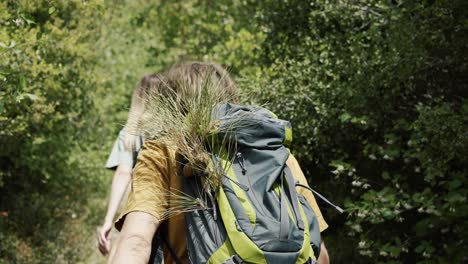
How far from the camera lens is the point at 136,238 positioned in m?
2.04

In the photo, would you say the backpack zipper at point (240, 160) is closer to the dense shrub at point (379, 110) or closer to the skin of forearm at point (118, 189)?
the skin of forearm at point (118, 189)

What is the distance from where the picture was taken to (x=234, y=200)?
6.63 ft

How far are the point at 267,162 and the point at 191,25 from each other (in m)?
6.60

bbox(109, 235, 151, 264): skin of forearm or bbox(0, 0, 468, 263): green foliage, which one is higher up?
bbox(109, 235, 151, 264): skin of forearm

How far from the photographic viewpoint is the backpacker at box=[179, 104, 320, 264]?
1.97 m

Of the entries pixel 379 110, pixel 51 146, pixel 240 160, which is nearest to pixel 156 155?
pixel 240 160

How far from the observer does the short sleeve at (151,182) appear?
82.3 inches

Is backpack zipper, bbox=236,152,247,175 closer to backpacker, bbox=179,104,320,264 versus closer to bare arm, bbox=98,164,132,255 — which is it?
backpacker, bbox=179,104,320,264

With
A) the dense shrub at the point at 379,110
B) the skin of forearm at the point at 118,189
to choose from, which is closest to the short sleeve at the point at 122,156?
the skin of forearm at the point at 118,189

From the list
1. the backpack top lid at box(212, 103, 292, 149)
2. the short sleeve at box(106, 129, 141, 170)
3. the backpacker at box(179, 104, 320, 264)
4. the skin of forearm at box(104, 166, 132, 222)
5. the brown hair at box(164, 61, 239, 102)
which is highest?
the brown hair at box(164, 61, 239, 102)

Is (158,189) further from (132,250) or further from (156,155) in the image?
(132,250)

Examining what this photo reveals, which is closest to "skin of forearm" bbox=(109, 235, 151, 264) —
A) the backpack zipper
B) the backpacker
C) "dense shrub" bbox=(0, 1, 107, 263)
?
the backpacker

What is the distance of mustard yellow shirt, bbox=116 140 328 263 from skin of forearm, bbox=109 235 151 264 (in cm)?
9

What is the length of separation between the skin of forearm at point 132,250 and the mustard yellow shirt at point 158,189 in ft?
0.29
